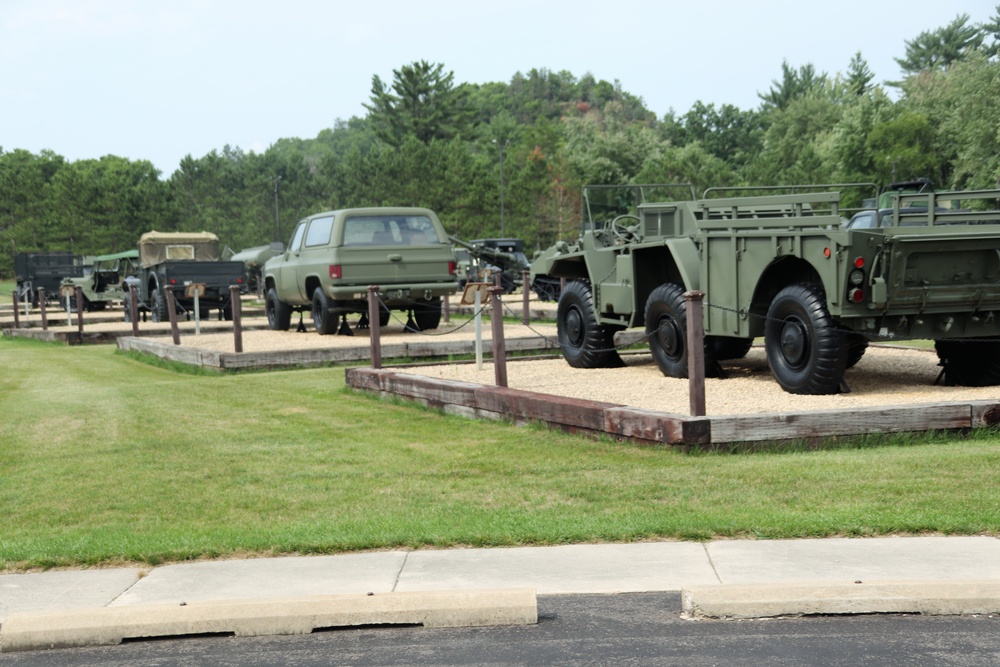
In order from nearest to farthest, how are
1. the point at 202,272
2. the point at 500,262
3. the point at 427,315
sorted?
the point at 427,315
the point at 202,272
the point at 500,262

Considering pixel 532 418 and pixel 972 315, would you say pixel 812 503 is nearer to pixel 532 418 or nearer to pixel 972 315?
pixel 532 418

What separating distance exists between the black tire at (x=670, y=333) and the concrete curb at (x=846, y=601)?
7643 mm

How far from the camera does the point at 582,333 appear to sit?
1553cm

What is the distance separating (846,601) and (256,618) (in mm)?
2496

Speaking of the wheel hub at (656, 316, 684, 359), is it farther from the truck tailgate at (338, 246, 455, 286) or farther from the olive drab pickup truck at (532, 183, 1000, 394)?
the truck tailgate at (338, 246, 455, 286)

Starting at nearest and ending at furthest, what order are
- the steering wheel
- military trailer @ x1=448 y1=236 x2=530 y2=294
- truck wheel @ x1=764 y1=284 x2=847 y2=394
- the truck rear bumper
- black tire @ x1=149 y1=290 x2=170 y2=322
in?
truck wheel @ x1=764 y1=284 x2=847 y2=394, the steering wheel, the truck rear bumper, black tire @ x1=149 y1=290 x2=170 y2=322, military trailer @ x1=448 y1=236 x2=530 y2=294

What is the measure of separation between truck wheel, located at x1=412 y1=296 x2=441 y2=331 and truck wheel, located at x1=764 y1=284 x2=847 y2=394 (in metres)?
10.9

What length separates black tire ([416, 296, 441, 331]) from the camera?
2223 centimetres

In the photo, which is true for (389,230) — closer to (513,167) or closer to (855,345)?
(855,345)

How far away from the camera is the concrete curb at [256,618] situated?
5234 mm

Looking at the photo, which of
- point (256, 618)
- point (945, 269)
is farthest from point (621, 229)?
point (256, 618)

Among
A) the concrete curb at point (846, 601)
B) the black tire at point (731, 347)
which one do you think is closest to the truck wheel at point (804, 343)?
the black tire at point (731, 347)

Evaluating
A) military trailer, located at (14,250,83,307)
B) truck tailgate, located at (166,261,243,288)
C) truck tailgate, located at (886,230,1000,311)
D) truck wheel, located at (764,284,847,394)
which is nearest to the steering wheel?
truck wheel, located at (764,284,847,394)

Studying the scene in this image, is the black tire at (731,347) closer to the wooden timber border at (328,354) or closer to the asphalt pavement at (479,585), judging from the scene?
the wooden timber border at (328,354)
